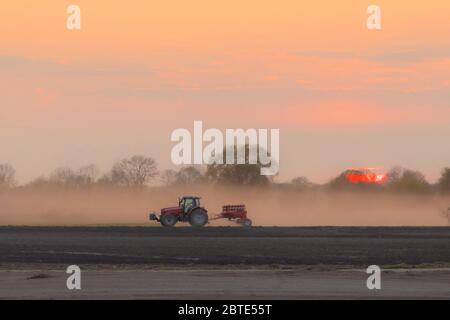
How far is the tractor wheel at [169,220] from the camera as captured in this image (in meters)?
61.4

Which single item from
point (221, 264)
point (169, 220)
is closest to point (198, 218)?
point (169, 220)

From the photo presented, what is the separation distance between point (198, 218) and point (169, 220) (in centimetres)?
200

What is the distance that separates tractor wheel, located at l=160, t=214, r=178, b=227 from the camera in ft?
201

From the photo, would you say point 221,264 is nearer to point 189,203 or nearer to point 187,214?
point 187,214

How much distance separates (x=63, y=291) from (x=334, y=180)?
7180 cm

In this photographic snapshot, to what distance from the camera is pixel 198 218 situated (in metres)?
60.5

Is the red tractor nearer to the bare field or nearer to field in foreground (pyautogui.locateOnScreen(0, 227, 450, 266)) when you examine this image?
field in foreground (pyautogui.locateOnScreen(0, 227, 450, 266))

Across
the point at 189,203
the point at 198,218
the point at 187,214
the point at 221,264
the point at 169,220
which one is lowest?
the point at 221,264

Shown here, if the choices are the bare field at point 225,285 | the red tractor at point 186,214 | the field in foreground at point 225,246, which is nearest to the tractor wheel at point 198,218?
the red tractor at point 186,214

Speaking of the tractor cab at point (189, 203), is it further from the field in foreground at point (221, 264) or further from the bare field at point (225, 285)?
the bare field at point (225, 285)
